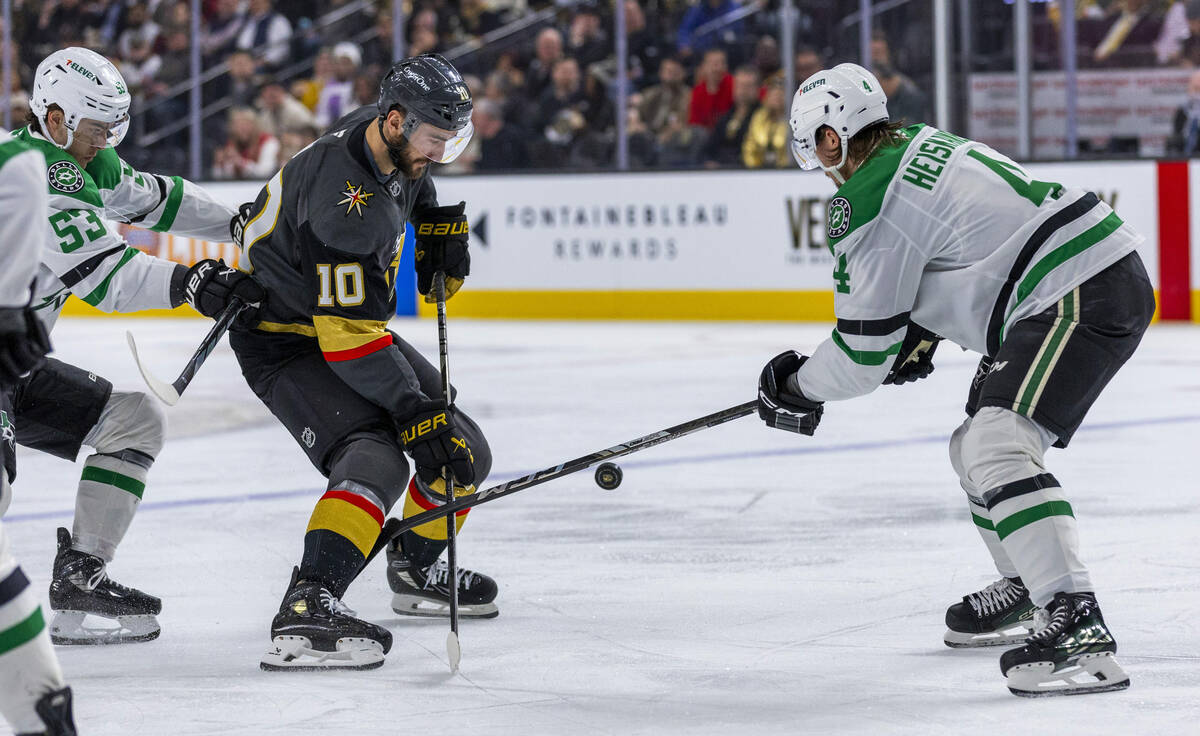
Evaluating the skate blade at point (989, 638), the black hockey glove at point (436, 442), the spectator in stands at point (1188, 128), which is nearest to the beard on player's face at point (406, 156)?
the black hockey glove at point (436, 442)

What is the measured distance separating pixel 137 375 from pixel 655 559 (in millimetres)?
4781

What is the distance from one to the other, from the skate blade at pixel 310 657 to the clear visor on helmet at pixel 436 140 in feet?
3.25

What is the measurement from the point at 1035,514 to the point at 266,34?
10518 mm

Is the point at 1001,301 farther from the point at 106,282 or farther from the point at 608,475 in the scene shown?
the point at 106,282

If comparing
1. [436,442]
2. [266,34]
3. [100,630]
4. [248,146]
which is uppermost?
[266,34]

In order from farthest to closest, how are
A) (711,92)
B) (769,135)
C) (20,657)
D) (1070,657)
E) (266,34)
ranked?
1. (266,34)
2. (711,92)
3. (769,135)
4. (1070,657)
5. (20,657)

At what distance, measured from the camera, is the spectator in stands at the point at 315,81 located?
40.8ft

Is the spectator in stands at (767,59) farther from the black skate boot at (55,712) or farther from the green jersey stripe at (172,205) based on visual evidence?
the black skate boot at (55,712)

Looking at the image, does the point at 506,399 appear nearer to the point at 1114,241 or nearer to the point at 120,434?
the point at 120,434

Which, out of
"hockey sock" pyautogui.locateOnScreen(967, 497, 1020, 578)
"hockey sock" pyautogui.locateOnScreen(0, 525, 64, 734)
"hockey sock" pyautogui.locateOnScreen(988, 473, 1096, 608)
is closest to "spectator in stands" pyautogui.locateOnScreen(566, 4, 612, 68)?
"hockey sock" pyautogui.locateOnScreen(967, 497, 1020, 578)

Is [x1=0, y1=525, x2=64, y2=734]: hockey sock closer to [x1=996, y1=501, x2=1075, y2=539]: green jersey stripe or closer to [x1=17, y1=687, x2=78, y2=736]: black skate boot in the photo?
[x1=17, y1=687, x2=78, y2=736]: black skate boot

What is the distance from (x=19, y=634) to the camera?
2.34m

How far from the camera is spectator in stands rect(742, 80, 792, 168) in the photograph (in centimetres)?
1066

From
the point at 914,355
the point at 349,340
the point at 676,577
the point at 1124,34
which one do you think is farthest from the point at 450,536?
the point at 1124,34
